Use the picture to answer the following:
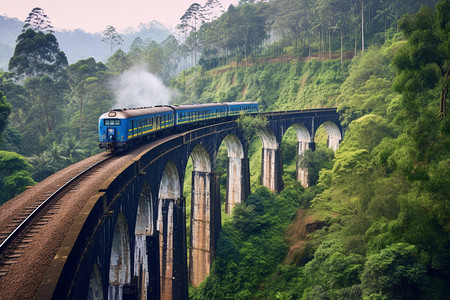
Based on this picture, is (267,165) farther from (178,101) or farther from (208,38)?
(208,38)

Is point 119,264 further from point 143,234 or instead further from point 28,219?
point 28,219

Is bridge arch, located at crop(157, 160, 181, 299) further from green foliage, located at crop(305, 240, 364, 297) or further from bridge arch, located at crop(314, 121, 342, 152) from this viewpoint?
bridge arch, located at crop(314, 121, 342, 152)

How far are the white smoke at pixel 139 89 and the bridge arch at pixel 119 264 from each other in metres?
56.2

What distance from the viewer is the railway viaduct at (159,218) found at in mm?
11391

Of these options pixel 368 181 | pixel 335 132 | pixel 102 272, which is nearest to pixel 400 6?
pixel 335 132

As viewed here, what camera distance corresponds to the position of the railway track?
1039cm

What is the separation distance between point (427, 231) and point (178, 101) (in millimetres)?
75877

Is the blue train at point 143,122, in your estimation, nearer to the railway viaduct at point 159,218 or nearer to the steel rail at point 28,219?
the railway viaduct at point 159,218

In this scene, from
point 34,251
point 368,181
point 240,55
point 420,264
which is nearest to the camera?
point 34,251

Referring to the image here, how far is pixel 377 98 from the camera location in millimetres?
42656

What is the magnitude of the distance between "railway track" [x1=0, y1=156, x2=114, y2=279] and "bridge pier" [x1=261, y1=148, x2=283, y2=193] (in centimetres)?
3208

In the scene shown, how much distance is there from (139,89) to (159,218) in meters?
65.5

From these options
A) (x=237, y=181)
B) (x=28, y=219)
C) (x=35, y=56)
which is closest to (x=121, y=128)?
(x=28, y=219)

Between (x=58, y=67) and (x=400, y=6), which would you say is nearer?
(x=58, y=67)
